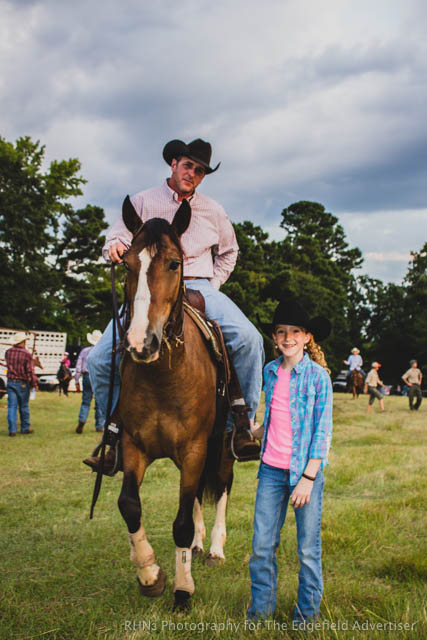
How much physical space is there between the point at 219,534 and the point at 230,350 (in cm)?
183

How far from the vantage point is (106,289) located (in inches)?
1865

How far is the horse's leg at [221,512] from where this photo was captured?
5.14 meters

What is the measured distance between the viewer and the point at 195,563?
5.12 meters

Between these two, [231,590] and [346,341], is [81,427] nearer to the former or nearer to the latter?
[231,590]

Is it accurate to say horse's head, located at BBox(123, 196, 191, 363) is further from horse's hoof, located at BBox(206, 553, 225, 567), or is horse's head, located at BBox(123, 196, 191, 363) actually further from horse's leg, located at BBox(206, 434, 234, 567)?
horse's hoof, located at BBox(206, 553, 225, 567)

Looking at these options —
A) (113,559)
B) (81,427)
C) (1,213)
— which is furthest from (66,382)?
(113,559)

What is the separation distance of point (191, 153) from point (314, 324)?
2.10 m

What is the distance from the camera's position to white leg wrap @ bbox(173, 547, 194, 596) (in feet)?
13.1

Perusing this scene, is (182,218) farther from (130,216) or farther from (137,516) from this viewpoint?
(137,516)

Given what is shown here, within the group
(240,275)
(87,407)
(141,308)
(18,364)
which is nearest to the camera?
(141,308)

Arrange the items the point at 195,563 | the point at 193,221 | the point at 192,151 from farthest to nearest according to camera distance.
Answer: the point at 193,221, the point at 195,563, the point at 192,151

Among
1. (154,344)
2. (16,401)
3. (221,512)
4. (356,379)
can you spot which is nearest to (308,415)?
(154,344)

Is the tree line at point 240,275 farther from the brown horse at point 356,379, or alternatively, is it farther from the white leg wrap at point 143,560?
the white leg wrap at point 143,560

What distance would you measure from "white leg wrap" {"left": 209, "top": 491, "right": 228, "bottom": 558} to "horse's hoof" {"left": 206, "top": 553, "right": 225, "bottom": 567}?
0.02 m
